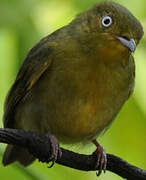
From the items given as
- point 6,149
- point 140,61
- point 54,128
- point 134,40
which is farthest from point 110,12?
point 6,149

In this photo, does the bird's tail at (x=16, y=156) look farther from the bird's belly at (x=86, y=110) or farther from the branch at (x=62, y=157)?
the branch at (x=62, y=157)

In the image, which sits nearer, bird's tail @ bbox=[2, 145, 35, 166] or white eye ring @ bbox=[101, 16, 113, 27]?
white eye ring @ bbox=[101, 16, 113, 27]

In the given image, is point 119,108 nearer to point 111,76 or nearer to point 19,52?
point 111,76

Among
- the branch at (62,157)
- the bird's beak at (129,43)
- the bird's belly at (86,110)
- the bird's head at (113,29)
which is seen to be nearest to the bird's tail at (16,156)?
the bird's belly at (86,110)

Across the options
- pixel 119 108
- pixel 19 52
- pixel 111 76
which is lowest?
pixel 119 108

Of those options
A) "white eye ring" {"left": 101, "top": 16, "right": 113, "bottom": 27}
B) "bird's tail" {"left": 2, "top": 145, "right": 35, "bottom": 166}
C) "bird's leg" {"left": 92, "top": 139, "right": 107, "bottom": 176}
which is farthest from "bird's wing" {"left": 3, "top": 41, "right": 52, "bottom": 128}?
"bird's leg" {"left": 92, "top": 139, "right": 107, "bottom": 176}

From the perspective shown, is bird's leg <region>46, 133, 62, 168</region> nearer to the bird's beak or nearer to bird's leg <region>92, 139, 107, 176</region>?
bird's leg <region>92, 139, 107, 176</region>
